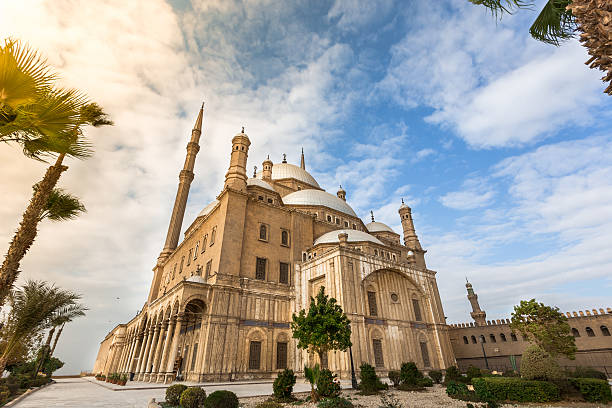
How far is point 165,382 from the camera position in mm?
18438

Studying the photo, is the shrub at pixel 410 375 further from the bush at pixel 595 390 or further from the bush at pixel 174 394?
the bush at pixel 174 394

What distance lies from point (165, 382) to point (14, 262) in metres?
16.4

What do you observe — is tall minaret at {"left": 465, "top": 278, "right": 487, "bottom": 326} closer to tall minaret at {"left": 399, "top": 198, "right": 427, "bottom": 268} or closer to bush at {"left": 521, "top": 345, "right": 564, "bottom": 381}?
tall minaret at {"left": 399, "top": 198, "right": 427, "bottom": 268}

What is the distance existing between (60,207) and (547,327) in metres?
26.4

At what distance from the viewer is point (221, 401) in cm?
861

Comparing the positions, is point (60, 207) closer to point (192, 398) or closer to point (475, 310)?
point (192, 398)

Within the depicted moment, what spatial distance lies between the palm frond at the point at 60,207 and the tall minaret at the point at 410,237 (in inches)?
1379

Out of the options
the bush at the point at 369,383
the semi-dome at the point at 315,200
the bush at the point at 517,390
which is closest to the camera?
the bush at the point at 517,390

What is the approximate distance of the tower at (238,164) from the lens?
26172 millimetres

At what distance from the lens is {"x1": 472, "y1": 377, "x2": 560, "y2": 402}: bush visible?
1038cm

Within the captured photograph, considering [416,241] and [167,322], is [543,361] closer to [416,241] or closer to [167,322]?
[167,322]

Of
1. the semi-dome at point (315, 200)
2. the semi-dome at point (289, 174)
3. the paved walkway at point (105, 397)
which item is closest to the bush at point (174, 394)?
the paved walkway at point (105, 397)

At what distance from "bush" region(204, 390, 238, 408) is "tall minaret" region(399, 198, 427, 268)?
3171 centimetres

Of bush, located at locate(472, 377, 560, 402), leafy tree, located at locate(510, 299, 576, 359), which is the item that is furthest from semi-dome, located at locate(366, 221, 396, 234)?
bush, located at locate(472, 377, 560, 402)
